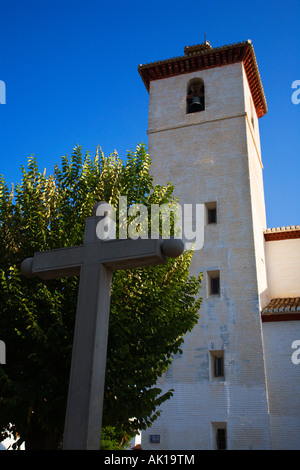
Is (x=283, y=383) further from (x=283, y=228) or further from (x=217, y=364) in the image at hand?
(x=283, y=228)

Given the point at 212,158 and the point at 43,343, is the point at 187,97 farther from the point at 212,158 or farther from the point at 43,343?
the point at 43,343

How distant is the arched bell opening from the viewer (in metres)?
20.6

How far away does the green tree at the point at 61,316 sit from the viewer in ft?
24.2

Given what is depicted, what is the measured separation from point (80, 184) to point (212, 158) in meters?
10.6

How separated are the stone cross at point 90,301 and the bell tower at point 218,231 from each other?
1106 centimetres

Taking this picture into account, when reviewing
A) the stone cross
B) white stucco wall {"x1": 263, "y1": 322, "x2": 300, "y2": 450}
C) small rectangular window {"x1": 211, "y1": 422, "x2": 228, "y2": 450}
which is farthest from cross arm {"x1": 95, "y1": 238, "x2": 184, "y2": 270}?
white stucco wall {"x1": 263, "y1": 322, "x2": 300, "y2": 450}

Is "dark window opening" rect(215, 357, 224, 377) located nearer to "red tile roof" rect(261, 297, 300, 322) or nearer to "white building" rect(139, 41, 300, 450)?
"white building" rect(139, 41, 300, 450)

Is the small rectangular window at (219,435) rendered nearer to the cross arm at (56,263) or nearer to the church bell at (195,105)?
the cross arm at (56,263)

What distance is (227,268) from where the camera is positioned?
16.6m

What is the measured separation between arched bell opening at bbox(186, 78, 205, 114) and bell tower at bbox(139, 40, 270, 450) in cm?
5

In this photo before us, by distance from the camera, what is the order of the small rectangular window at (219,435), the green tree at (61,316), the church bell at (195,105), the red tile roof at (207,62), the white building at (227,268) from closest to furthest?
1. the green tree at (61,316)
2. the small rectangular window at (219,435)
3. the white building at (227,268)
4. the church bell at (195,105)
5. the red tile roof at (207,62)

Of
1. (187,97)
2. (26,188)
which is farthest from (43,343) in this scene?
(187,97)

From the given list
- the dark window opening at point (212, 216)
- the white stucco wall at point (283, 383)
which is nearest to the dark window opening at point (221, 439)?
the white stucco wall at point (283, 383)

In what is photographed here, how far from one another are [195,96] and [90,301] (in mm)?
17980
